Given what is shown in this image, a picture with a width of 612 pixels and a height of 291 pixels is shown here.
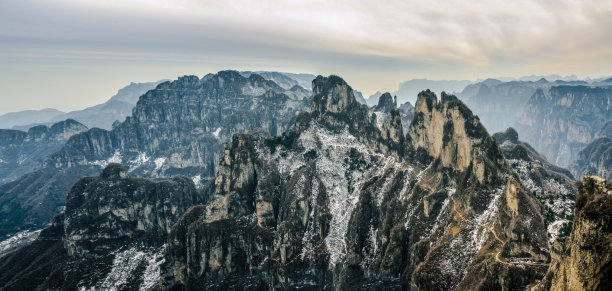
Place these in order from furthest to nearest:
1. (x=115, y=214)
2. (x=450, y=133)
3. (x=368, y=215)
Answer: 1. (x=115, y=214)
2. (x=368, y=215)
3. (x=450, y=133)

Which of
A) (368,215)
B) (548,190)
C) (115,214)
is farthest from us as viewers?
(115,214)

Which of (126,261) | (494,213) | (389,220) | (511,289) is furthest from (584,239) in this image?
(126,261)

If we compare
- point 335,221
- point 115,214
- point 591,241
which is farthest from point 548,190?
point 115,214

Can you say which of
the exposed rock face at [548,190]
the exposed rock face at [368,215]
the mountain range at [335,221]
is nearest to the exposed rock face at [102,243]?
the mountain range at [335,221]

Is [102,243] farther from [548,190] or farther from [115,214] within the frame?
[548,190]

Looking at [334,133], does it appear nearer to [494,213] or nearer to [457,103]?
[457,103]

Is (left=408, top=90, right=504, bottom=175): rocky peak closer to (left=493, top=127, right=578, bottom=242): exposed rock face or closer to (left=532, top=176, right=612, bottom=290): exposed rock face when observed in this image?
(left=493, top=127, right=578, bottom=242): exposed rock face

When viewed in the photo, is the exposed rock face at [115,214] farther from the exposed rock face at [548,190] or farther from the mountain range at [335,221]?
the exposed rock face at [548,190]
